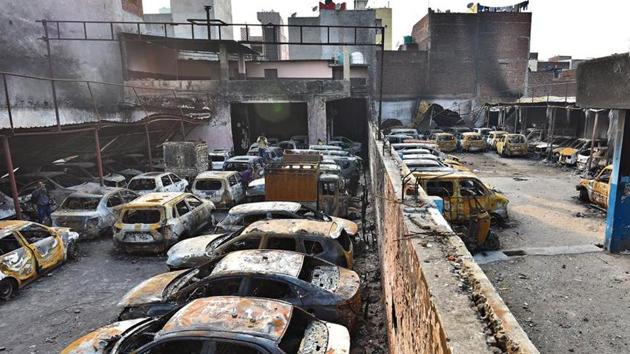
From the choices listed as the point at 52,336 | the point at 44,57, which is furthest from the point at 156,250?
the point at 44,57

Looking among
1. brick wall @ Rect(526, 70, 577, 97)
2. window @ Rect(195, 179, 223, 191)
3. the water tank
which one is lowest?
window @ Rect(195, 179, 223, 191)

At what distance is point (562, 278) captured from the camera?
8539 millimetres

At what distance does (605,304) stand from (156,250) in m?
9.42

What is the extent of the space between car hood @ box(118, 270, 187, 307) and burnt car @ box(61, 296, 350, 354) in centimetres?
82

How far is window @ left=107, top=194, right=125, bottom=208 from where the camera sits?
1176 cm

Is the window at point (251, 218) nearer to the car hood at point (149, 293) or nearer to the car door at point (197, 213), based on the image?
the car door at point (197, 213)

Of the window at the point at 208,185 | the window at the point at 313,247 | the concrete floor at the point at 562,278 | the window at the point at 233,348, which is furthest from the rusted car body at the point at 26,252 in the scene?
the concrete floor at the point at 562,278

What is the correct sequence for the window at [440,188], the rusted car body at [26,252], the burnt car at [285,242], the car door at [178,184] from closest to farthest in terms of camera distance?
the burnt car at [285,242] < the rusted car body at [26,252] < the window at [440,188] < the car door at [178,184]

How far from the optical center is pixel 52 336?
6570 mm

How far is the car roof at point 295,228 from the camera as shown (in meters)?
7.51

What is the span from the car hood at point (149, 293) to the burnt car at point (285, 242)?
0.86m

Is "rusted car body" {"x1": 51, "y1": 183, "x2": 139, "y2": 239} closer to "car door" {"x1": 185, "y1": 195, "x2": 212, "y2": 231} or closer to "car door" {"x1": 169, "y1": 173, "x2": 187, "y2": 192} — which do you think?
"car door" {"x1": 185, "y1": 195, "x2": 212, "y2": 231}

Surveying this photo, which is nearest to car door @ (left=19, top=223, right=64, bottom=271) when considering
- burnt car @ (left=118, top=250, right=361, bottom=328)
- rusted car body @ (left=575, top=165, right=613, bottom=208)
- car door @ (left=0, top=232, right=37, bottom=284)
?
car door @ (left=0, top=232, right=37, bottom=284)

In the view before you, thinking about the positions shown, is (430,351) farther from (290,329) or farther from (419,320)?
(290,329)
